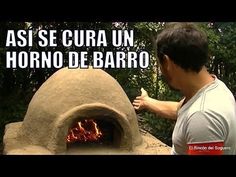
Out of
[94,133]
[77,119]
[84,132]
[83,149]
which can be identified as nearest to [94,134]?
[94,133]

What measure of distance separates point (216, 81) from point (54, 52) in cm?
214

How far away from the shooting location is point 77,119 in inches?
166

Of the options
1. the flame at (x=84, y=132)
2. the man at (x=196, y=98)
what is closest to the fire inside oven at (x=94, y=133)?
the flame at (x=84, y=132)

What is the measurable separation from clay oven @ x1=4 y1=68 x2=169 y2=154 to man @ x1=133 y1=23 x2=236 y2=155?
Answer: 8.52 ft

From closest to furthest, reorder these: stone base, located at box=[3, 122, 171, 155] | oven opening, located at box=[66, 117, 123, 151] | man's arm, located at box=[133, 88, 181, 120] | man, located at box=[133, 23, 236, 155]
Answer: man, located at box=[133, 23, 236, 155], man's arm, located at box=[133, 88, 181, 120], stone base, located at box=[3, 122, 171, 155], oven opening, located at box=[66, 117, 123, 151]

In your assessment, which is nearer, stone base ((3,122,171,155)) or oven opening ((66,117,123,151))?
stone base ((3,122,171,155))

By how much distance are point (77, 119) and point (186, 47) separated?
279cm

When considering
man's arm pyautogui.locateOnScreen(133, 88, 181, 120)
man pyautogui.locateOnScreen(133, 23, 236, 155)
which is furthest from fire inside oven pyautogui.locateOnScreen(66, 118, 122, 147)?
man pyautogui.locateOnScreen(133, 23, 236, 155)

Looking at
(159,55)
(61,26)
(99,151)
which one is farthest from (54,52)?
(159,55)

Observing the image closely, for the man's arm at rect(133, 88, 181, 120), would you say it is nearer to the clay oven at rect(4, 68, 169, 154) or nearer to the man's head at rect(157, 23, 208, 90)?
the man's head at rect(157, 23, 208, 90)

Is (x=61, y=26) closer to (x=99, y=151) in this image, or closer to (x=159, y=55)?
(x=99, y=151)

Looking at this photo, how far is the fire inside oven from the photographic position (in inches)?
174

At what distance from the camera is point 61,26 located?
367 centimetres

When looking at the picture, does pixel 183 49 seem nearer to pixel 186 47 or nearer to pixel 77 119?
pixel 186 47
